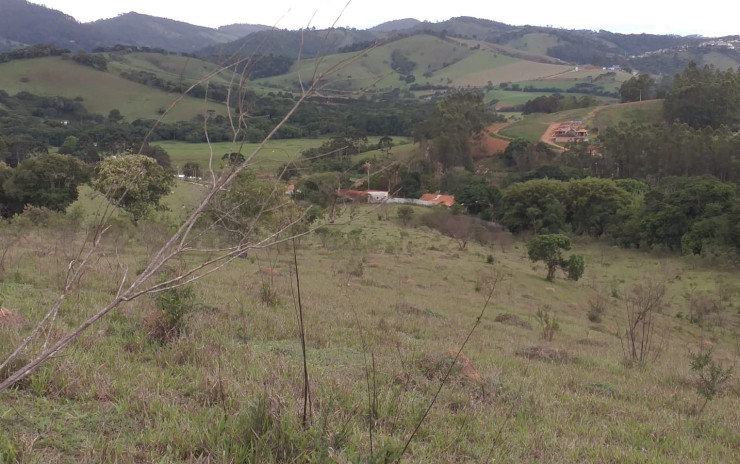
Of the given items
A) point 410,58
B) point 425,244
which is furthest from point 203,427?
point 410,58

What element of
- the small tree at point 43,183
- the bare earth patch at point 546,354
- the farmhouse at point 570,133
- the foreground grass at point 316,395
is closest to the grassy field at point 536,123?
the farmhouse at point 570,133

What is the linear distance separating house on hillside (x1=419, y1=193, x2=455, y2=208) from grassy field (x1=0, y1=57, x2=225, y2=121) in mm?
55741

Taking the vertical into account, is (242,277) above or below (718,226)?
above

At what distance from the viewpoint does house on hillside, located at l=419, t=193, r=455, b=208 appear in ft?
141

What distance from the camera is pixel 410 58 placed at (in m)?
160

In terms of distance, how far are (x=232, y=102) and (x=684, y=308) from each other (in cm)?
2185

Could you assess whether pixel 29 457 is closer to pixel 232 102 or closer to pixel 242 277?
pixel 232 102

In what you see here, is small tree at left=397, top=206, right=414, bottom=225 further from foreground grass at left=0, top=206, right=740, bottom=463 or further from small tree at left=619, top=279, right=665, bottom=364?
foreground grass at left=0, top=206, right=740, bottom=463

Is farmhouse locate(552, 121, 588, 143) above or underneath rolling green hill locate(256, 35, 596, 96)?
underneath

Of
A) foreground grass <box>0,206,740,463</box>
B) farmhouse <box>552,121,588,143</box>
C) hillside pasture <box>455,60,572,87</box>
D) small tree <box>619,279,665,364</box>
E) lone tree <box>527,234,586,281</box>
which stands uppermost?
hillside pasture <box>455,60,572,87</box>

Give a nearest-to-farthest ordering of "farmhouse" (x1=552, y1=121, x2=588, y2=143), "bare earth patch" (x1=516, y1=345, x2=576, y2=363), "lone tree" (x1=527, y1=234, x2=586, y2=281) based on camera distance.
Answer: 1. "bare earth patch" (x1=516, y1=345, x2=576, y2=363)
2. "lone tree" (x1=527, y1=234, x2=586, y2=281)
3. "farmhouse" (x1=552, y1=121, x2=588, y2=143)

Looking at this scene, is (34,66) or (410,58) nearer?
(34,66)

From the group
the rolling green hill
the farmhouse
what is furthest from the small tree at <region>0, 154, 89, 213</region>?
the rolling green hill

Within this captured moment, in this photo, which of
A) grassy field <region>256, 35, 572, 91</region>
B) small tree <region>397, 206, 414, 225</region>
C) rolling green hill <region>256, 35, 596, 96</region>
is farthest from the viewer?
grassy field <region>256, 35, 572, 91</region>
